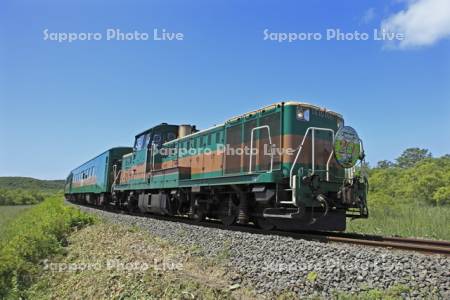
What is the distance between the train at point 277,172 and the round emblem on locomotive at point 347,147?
0.08 ft

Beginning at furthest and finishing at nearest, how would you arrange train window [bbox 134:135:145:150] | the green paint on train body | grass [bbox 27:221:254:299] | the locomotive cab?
train window [bbox 134:135:145:150], the green paint on train body, the locomotive cab, grass [bbox 27:221:254:299]

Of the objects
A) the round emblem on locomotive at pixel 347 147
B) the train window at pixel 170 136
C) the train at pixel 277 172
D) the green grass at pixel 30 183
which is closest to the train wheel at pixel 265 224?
the train at pixel 277 172

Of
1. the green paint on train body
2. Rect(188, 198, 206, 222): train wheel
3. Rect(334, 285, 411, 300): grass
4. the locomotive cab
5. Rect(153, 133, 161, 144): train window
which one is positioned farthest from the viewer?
Rect(153, 133, 161, 144): train window

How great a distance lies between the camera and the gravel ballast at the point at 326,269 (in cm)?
436

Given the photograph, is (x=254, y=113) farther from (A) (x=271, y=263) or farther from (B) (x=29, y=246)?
(B) (x=29, y=246)

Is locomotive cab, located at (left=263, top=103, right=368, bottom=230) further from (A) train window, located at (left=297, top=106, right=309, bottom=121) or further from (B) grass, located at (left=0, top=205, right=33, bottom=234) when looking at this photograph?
(B) grass, located at (left=0, top=205, right=33, bottom=234)

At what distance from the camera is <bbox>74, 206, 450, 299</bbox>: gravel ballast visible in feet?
14.3

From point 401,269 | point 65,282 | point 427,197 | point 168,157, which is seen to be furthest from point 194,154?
point 427,197

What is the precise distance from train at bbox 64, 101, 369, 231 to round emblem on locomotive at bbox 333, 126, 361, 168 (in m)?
0.02

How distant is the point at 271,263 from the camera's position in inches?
222

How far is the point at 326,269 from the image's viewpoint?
16.2ft

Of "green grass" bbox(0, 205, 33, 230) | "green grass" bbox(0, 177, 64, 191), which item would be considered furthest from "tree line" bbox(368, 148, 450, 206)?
"green grass" bbox(0, 177, 64, 191)

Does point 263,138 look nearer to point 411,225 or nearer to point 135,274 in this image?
point 135,274

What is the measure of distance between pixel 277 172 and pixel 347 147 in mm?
1877
